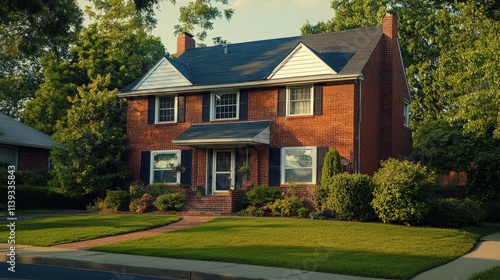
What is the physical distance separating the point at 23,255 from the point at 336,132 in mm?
14083

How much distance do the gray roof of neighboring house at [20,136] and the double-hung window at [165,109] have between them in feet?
25.1

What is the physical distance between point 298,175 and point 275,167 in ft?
3.58

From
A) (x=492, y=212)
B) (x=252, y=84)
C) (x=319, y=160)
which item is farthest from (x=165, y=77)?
(x=492, y=212)

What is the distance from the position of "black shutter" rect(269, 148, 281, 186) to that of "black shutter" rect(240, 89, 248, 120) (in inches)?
90.4

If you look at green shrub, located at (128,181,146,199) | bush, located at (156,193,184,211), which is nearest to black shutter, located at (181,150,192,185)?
green shrub, located at (128,181,146,199)

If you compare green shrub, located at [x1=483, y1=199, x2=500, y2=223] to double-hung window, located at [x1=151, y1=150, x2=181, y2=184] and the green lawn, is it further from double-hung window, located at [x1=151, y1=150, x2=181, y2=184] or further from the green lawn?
double-hung window, located at [x1=151, y1=150, x2=181, y2=184]

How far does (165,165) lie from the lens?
27.9 m

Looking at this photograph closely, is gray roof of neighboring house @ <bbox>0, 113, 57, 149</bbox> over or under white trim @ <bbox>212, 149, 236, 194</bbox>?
over

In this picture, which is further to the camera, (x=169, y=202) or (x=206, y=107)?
(x=206, y=107)

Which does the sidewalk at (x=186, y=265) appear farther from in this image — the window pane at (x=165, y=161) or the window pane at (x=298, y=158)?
the window pane at (x=165, y=161)

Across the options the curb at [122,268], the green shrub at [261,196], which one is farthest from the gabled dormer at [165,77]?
the curb at [122,268]

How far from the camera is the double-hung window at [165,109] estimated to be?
28.3 m

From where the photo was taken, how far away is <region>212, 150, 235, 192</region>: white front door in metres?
26.2

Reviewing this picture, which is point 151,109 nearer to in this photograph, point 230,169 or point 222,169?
point 222,169
